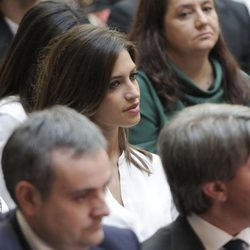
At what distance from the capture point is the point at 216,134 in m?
2.31

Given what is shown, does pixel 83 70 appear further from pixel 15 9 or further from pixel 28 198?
pixel 15 9

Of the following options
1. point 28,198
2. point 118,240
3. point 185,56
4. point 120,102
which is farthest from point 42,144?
point 185,56

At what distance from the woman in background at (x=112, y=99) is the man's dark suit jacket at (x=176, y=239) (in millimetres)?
486

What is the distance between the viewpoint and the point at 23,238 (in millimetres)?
2055

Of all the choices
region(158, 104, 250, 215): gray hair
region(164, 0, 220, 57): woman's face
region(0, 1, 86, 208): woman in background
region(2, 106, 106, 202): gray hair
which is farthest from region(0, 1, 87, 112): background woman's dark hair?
region(2, 106, 106, 202): gray hair

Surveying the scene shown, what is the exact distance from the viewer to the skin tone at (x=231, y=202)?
2.34m

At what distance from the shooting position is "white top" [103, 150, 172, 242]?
2.94 m

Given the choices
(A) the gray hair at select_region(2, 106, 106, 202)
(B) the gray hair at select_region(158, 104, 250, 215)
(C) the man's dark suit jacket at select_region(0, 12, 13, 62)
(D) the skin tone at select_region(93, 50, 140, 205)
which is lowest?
(C) the man's dark suit jacket at select_region(0, 12, 13, 62)

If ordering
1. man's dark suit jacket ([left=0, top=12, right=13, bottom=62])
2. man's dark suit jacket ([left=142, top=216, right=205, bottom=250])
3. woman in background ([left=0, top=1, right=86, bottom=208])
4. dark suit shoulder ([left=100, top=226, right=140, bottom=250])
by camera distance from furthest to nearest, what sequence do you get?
man's dark suit jacket ([left=0, top=12, right=13, bottom=62]), woman in background ([left=0, top=1, right=86, bottom=208]), man's dark suit jacket ([left=142, top=216, right=205, bottom=250]), dark suit shoulder ([left=100, top=226, right=140, bottom=250])

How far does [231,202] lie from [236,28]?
2098 mm

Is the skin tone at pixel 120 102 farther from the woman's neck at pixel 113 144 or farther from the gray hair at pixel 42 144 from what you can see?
the gray hair at pixel 42 144

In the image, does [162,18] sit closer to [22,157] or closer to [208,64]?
[208,64]

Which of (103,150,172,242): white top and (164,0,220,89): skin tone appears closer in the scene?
(103,150,172,242): white top

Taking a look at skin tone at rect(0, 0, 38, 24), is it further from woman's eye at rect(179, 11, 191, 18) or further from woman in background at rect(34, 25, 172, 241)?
woman in background at rect(34, 25, 172, 241)
